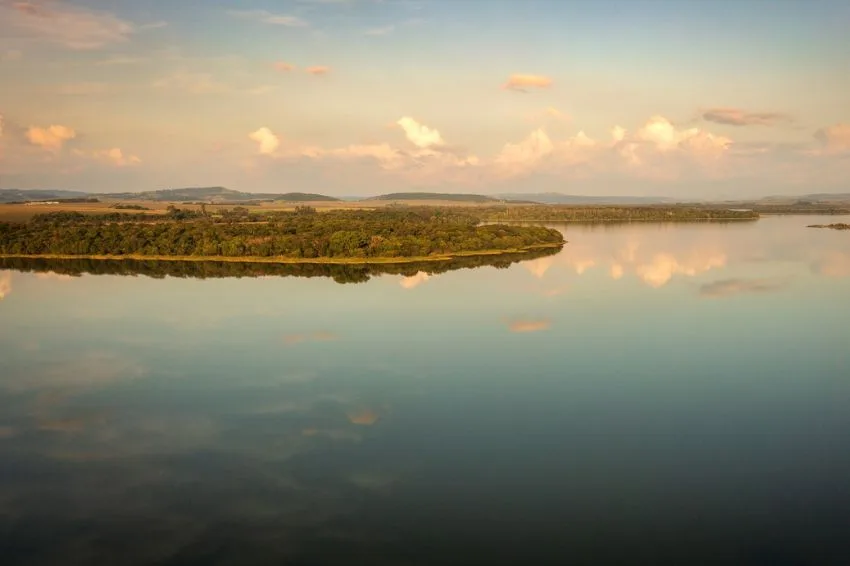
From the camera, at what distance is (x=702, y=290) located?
44875 mm

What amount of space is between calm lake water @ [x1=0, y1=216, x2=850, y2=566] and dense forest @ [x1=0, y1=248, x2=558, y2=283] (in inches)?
575

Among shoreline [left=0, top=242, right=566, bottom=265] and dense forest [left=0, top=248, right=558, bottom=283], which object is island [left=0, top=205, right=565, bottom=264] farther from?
dense forest [left=0, top=248, right=558, bottom=283]

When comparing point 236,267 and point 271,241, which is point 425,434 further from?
point 271,241

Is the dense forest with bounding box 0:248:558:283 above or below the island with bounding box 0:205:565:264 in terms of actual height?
below

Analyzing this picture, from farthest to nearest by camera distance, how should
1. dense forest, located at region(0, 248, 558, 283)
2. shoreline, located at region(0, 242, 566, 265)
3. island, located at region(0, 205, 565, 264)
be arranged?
island, located at region(0, 205, 565, 264) < shoreline, located at region(0, 242, 566, 265) < dense forest, located at region(0, 248, 558, 283)

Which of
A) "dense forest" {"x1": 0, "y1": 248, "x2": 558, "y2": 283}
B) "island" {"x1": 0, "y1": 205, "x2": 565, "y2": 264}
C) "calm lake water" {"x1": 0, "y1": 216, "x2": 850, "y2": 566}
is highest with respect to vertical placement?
"island" {"x1": 0, "y1": 205, "x2": 565, "y2": 264}

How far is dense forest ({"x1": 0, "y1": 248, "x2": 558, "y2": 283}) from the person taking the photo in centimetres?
5325

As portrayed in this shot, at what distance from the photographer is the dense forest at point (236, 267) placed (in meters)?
53.2

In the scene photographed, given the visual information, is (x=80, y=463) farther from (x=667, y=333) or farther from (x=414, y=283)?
(x=414, y=283)

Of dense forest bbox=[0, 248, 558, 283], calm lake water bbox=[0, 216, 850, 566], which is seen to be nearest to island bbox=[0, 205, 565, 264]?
dense forest bbox=[0, 248, 558, 283]

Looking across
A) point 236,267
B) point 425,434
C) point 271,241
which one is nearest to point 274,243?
point 271,241

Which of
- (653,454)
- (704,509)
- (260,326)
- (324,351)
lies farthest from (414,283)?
(704,509)

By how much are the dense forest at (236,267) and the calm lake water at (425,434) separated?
1460 centimetres

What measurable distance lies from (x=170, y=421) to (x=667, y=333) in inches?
902
